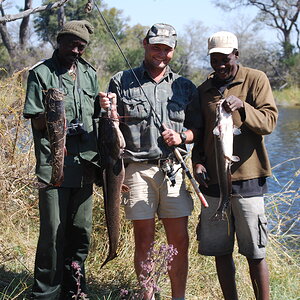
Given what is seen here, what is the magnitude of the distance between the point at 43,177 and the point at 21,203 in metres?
2.09

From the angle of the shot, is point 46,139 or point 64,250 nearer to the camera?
point 46,139

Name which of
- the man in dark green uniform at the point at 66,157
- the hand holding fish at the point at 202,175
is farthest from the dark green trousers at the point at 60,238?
the hand holding fish at the point at 202,175

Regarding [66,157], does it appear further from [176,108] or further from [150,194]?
[176,108]

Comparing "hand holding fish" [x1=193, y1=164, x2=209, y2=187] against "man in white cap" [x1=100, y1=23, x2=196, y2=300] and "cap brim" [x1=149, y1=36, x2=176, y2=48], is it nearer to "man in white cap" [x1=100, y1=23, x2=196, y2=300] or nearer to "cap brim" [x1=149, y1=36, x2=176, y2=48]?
"man in white cap" [x1=100, y1=23, x2=196, y2=300]

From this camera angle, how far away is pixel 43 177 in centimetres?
384

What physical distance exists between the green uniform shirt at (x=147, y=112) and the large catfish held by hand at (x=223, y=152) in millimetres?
450

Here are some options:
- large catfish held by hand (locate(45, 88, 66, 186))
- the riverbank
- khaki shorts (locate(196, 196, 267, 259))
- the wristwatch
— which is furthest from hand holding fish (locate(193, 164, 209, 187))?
the riverbank

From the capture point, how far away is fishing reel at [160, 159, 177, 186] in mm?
4043

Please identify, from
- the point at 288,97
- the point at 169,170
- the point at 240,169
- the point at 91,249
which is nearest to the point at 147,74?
the point at 169,170

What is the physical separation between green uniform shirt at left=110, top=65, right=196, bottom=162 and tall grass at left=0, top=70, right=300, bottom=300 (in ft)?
4.05

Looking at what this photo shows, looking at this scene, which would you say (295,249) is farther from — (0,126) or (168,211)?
(0,126)

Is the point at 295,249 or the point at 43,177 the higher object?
the point at 43,177

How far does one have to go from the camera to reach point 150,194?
162 inches

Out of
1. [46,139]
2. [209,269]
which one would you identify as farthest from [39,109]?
[209,269]
